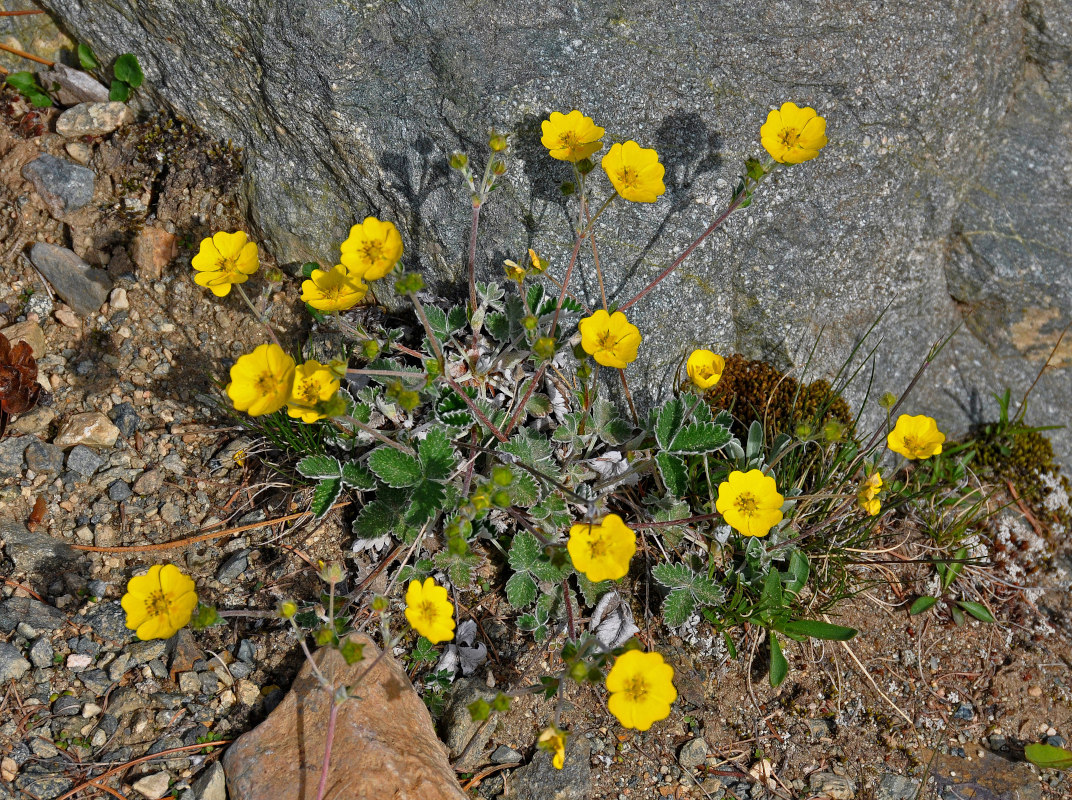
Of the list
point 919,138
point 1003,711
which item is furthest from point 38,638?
point 919,138

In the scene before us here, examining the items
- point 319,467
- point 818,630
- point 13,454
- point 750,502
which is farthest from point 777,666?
point 13,454

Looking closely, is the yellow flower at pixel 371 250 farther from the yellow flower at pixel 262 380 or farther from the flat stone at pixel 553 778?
the flat stone at pixel 553 778

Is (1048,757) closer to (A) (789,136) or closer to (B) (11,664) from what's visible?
(A) (789,136)

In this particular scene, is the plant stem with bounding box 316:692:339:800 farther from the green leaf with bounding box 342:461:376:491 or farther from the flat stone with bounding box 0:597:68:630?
the flat stone with bounding box 0:597:68:630

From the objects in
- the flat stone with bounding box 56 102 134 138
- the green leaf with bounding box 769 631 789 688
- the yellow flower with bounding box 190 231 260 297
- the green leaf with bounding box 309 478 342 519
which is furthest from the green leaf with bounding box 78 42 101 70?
the green leaf with bounding box 769 631 789 688

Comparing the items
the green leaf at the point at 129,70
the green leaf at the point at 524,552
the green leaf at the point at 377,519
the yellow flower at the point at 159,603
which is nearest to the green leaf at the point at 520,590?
the green leaf at the point at 524,552
